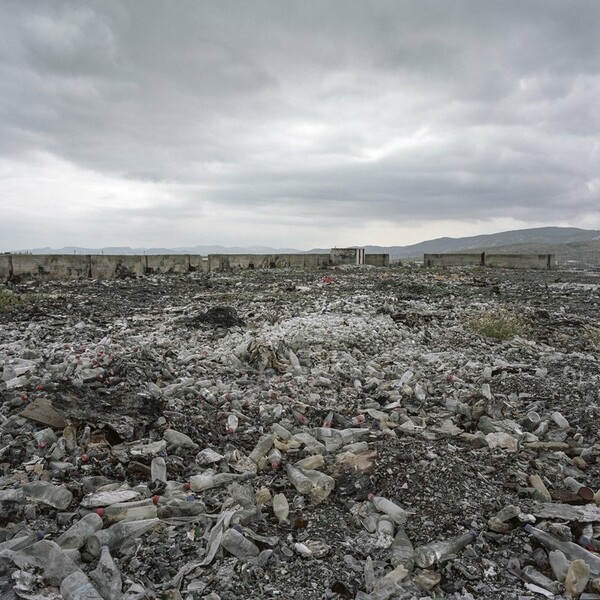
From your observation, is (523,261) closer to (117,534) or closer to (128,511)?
(128,511)

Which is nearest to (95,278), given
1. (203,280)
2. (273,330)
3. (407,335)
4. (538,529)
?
(203,280)

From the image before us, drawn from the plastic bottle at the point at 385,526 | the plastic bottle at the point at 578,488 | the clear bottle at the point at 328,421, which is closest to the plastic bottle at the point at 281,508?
the plastic bottle at the point at 385,526

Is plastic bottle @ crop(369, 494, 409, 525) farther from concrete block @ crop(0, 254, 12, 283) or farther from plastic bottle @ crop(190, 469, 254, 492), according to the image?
concrete block @ crop(0, 254, 12, 283)

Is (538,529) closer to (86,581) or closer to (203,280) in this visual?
(86,581)

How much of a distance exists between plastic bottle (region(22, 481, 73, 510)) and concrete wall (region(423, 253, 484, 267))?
2390cm

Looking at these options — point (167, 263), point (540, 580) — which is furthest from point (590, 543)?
point (167, 263)

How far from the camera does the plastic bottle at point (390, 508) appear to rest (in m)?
2.47

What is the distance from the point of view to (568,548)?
2178 millimetres

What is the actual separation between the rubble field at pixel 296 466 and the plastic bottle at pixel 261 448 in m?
0.01

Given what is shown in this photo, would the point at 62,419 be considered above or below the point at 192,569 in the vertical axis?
above

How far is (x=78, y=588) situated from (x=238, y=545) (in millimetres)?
696

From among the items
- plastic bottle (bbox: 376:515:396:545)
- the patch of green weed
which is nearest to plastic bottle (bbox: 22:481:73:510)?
plastic bottle (bbox: 376:515:396:545)

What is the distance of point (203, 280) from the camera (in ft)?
47.3

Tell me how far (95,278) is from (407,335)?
1107cm
